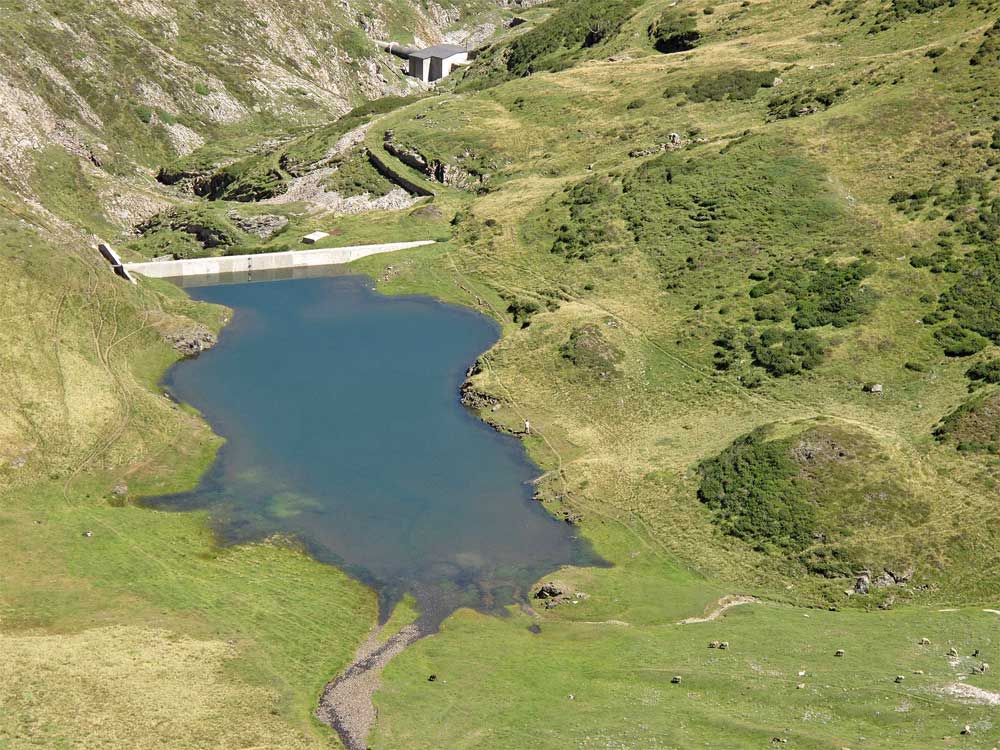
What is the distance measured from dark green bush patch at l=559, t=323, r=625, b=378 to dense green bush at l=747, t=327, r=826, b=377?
1288 centimetres

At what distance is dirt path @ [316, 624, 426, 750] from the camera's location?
62.2 metres

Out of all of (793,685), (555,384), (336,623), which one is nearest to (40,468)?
(336,623)

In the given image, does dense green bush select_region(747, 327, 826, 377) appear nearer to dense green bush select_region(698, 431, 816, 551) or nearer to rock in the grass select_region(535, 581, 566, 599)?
dense green bush select_region(698, 431, 816, 551)

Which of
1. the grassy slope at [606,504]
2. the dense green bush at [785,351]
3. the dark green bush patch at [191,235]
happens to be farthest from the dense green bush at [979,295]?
the dark green bush patch at [191,235]

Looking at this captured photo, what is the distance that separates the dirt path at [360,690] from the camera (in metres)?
62.2

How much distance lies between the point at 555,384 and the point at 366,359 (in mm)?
19245

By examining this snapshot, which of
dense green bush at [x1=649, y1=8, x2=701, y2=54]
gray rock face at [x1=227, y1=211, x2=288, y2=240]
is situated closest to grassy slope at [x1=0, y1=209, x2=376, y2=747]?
gray rock face at [x1=227, y1=211, x2=288, y2=240]

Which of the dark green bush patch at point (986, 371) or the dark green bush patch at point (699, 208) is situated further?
the dark green bush patch at point (699, 208)

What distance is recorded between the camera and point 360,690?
219 feet

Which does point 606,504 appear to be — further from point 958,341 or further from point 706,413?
point 958,341

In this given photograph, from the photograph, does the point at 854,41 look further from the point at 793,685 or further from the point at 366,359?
the point at 793,685

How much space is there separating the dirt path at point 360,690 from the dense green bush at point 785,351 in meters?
46.6

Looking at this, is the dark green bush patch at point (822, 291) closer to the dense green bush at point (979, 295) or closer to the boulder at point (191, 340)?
the dense green bush at point (979, 295)

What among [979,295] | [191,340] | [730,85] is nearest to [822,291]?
[979,295]
